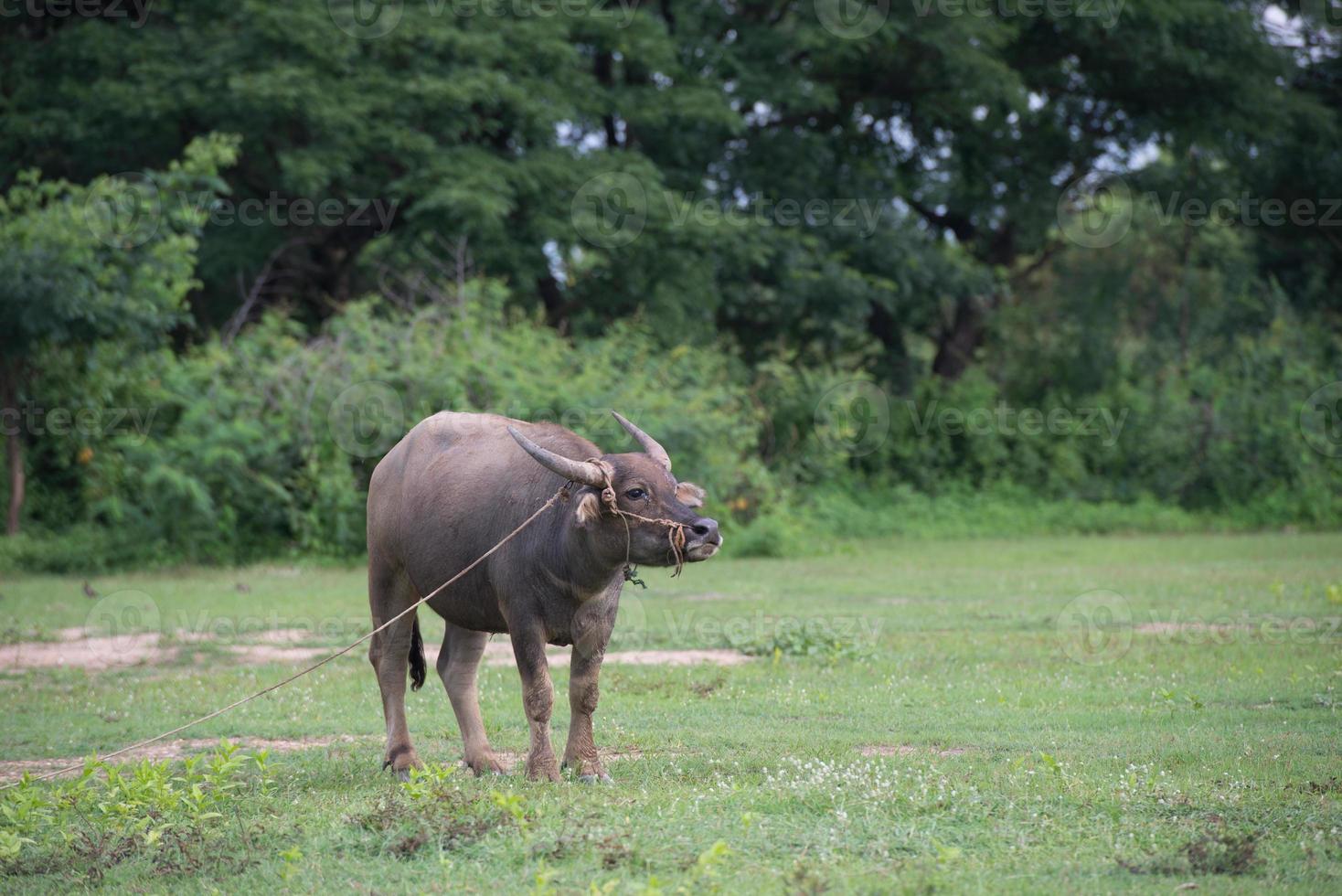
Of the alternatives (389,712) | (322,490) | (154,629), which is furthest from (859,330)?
(389,712)

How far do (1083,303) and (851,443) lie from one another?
7.33m

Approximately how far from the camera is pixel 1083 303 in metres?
31.0

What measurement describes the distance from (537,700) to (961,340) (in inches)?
1019

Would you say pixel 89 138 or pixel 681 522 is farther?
pixel 89 138

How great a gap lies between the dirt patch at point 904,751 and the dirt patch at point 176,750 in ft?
11.3

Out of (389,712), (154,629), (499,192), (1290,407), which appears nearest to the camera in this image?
(389,712)

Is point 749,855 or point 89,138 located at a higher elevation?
point 89,138

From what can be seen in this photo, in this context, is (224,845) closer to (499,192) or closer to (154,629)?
(154,629)

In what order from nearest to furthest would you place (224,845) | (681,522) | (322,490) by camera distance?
(224,845) < (681,522) < (322,490)
